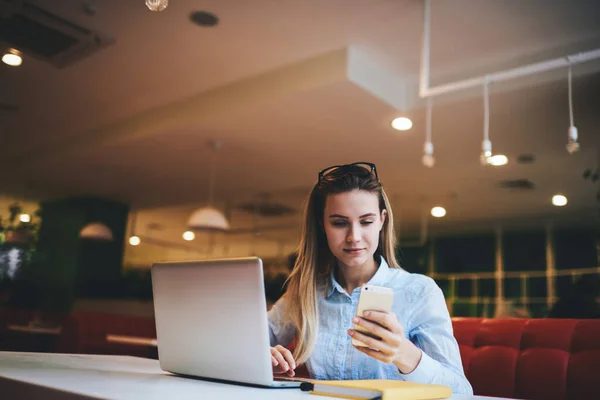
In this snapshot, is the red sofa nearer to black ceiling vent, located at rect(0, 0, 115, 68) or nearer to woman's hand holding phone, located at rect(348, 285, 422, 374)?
woman's hand holding phone, located at rect(348, 285, 422, 374)

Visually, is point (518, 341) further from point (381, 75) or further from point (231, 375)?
point (381, 75)

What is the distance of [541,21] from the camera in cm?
353

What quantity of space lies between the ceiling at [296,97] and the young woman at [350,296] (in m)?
2.05

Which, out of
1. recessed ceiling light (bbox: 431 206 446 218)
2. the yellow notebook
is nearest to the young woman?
the yellow notebook

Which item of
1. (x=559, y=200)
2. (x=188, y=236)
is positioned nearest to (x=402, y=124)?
(x=559, y=200)

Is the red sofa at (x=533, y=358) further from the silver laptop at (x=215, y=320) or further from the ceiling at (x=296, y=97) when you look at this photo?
the ceiling at (x=296, y=97)

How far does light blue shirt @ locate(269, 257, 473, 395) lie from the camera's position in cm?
137

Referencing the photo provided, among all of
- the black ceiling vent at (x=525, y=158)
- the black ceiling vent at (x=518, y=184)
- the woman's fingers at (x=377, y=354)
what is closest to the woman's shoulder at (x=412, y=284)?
the woman's fingers at (x=377, y=354)

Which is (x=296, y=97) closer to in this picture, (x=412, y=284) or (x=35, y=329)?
(x=412, y=284)

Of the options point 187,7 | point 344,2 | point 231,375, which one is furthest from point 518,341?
point 187,7

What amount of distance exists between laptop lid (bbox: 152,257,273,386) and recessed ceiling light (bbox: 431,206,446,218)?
24.4ft

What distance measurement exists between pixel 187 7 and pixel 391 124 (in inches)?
80.4

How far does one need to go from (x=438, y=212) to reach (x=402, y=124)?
418cm

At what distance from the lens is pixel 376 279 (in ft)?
5.41
